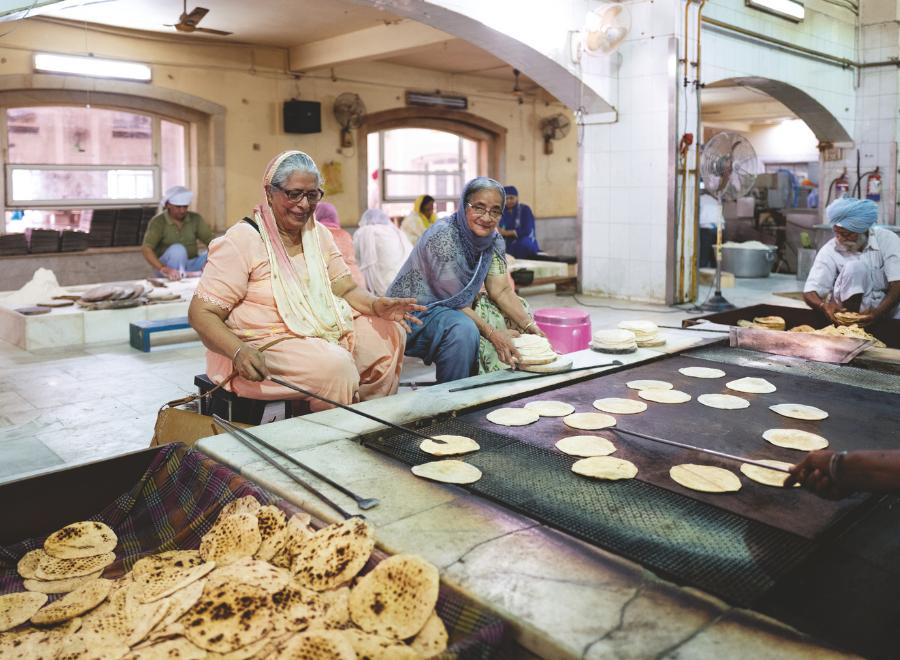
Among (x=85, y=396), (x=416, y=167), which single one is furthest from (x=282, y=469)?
(x=416, y=167)

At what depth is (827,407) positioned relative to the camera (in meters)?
2.89

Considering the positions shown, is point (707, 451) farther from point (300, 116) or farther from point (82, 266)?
point (300, 116)

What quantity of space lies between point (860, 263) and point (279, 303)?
3766 millimetres

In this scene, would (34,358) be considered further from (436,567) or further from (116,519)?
(436,567)

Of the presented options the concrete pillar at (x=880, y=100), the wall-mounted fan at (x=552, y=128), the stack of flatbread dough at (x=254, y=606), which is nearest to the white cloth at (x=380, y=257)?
the stack of flatbread dough at (x=254, y=606)

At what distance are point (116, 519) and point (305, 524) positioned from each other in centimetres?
77

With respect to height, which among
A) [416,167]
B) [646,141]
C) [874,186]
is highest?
[416,167]

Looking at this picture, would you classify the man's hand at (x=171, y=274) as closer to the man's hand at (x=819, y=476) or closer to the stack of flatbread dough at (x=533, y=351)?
the stack of flatbread dough at (x=533, y=351)

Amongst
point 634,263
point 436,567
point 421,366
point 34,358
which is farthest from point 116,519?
point 634,263

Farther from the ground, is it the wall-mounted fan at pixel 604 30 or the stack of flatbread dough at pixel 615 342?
the wall-mounted fan at pixel 604 30

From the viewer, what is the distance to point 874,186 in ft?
36.1

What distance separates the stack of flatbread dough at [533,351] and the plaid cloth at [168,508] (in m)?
1.54

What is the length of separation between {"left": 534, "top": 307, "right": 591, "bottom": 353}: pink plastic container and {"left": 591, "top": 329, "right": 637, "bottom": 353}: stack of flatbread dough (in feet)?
3.68

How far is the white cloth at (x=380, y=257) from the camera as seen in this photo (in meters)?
6.58
